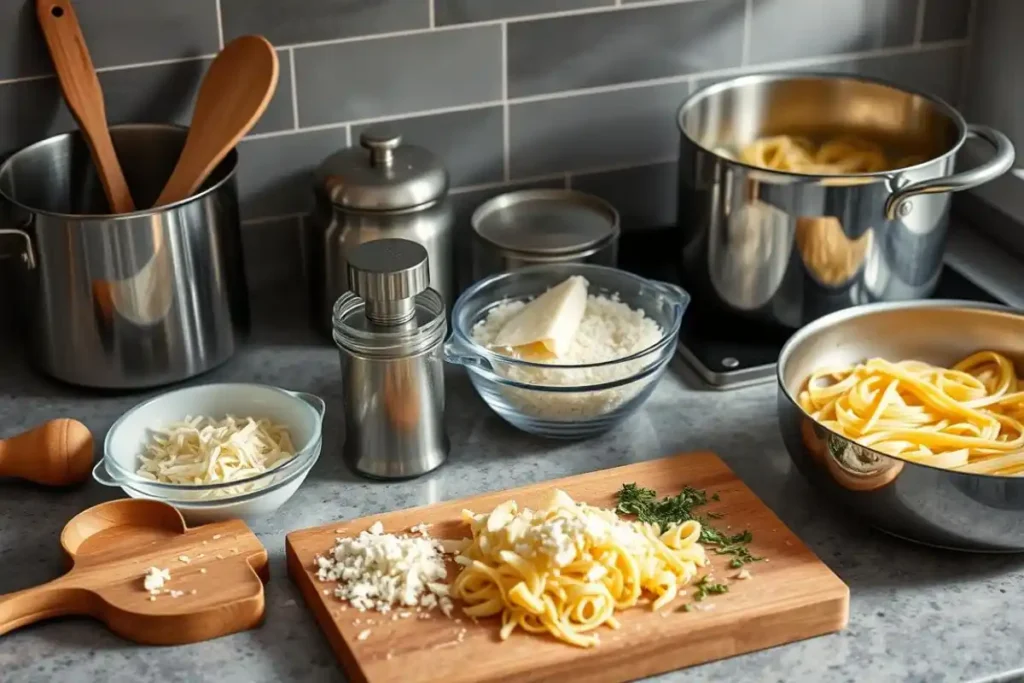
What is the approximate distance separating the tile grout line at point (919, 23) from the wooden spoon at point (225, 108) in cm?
80

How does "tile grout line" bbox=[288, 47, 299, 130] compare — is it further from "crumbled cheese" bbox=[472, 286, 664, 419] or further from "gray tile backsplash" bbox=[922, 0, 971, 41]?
"gray tile backsplash" bbox=[922, 0, 971, 41]

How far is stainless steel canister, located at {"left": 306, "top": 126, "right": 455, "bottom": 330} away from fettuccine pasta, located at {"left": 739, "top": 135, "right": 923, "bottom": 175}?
14.1 inches

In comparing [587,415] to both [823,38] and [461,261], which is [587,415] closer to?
[461,261]

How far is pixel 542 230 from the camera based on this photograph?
1569mm

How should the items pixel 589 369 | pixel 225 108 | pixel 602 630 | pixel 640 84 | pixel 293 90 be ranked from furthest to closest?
pixel 640 84 → pixel 293 90 → pixel 225 108 → pixel 589 369 → pixel 602 630

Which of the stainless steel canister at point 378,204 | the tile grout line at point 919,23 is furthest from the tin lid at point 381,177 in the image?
the tile grout line at point 919,23

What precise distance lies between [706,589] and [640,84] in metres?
0.73

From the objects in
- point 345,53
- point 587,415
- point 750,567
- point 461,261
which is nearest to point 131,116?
point 345,53

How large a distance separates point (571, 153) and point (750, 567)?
0.67m

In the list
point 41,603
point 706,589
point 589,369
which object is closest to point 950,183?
point 589,369

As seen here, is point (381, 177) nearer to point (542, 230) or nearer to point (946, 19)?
point (542, 230)

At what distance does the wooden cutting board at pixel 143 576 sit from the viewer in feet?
3.70

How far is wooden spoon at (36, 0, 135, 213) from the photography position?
1.42 m

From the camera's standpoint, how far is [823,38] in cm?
173
